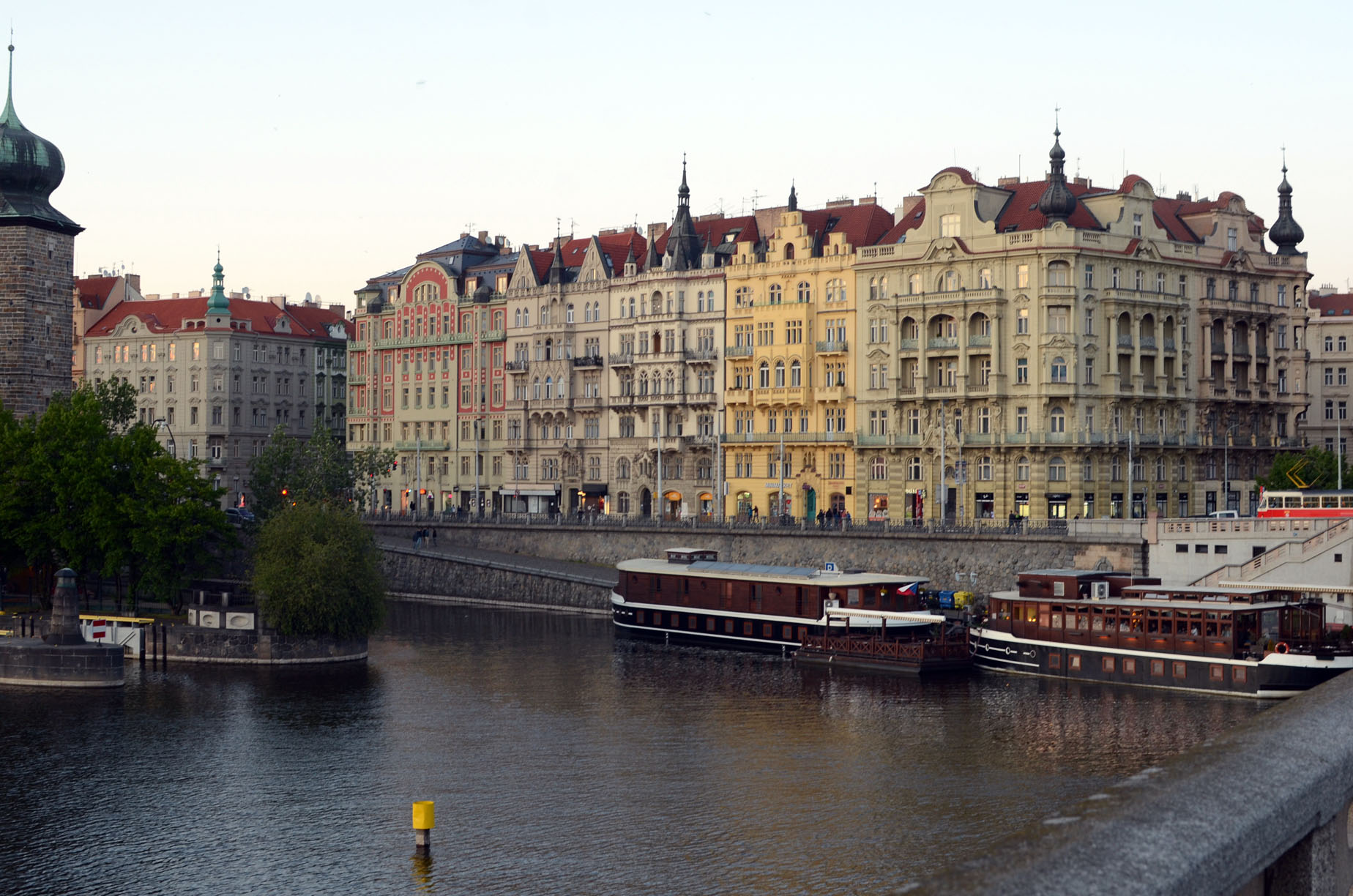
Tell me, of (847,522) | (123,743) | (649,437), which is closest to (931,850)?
(123,743)

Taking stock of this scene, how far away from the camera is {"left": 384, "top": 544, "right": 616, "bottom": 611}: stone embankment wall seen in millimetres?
102250

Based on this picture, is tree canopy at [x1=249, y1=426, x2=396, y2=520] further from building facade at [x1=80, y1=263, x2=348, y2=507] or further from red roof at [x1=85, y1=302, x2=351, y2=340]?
red roof at [x1=85, y1=302, x2=351, y2=340]

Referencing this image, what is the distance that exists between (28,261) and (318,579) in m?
54.5

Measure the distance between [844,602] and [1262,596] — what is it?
762 inches

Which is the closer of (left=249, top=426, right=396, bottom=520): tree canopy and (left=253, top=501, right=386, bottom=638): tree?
(left=253, top=501, right=386, bottom=638): tree

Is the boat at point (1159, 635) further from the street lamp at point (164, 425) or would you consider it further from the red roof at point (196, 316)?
the red roof at point (196, 316)

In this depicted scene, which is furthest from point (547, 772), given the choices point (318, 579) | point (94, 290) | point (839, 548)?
point (94, 290)

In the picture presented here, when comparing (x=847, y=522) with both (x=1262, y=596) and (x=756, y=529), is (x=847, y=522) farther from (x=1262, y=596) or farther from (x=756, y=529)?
(x=1262, y=596)

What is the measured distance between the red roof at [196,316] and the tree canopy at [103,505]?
61958 millimetres

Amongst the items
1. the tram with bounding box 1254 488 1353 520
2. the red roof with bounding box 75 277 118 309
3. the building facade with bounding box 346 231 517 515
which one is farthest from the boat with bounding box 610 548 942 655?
the red roof with bounding box 75 277 118 309

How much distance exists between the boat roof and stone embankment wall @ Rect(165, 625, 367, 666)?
1737 centimetres

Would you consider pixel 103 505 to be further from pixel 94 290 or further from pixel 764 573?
pixel 94 290

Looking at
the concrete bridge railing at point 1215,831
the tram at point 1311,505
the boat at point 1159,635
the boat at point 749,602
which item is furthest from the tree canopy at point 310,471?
the concrete bridge railing at point 1215,831

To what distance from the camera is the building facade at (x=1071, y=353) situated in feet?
334
